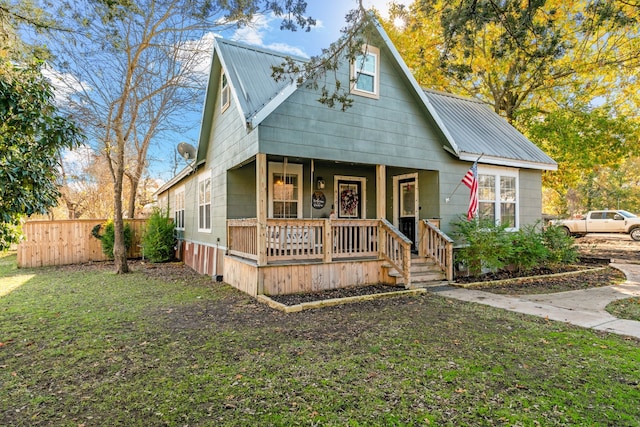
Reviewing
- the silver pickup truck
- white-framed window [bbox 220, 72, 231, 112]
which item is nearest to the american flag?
white-framed window [bbox 220, 72, 231, 112]

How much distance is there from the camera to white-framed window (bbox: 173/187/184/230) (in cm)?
1534

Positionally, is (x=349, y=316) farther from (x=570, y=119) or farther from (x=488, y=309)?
(x=570, y=119)

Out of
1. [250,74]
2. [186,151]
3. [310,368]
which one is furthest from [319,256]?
[186,151]

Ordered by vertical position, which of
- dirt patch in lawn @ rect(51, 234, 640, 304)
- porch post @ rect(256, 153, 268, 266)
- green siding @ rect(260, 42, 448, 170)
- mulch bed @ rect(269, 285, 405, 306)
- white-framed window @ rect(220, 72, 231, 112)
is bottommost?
dirt patch in lawn @ rect(51, 234, 640, 304)

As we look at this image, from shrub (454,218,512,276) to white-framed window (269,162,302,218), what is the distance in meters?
4.50

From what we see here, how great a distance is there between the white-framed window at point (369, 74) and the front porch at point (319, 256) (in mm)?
3169

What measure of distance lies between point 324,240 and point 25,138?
17.3 feet

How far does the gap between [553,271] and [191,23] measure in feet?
40.9

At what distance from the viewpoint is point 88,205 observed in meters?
25.4

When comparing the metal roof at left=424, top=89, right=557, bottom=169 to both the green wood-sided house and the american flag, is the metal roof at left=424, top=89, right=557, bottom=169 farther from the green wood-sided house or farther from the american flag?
the american flag

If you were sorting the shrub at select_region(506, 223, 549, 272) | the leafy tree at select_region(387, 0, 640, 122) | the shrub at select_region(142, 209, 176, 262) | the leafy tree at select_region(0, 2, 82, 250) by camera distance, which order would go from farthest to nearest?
the shrub at select_region(142, 209, 176, 262), the leafy tree at select_region(387, 0, 640, 122), the shrub at select_region(506, 223, 549, 272), the leafy tree at select_region(0, 2, 82, 250)

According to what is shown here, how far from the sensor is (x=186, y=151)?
11320 millimetres

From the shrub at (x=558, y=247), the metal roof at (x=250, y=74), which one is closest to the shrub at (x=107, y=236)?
the metal roof at (x=250, y=74)

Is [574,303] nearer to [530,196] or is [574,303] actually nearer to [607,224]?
[530,196]
